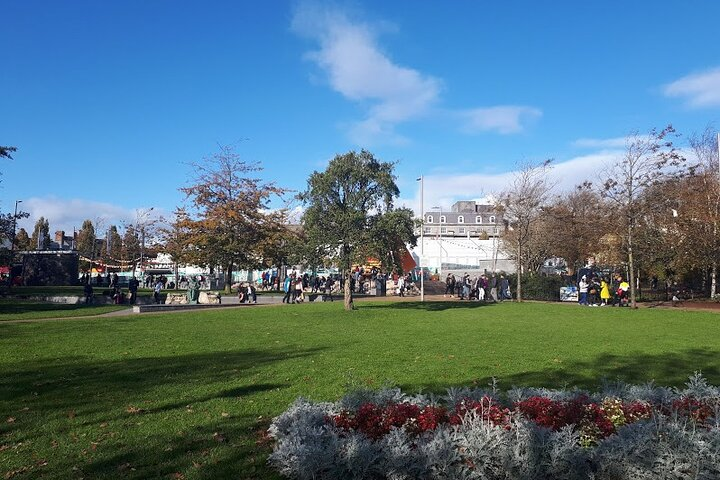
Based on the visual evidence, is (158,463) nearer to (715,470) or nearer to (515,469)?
(515,469)

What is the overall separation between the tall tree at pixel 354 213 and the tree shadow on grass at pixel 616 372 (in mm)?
11085

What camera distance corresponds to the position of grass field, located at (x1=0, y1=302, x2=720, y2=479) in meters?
5.42

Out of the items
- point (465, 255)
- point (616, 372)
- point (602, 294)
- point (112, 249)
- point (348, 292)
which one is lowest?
point (616, 372)

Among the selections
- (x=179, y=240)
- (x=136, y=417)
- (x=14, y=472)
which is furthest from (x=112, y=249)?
(x=14, y=472)

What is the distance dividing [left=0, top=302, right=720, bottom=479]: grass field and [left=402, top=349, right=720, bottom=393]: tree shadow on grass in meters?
0.03

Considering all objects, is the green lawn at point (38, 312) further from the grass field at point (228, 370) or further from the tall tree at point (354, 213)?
the tall tree at point (354, 213)

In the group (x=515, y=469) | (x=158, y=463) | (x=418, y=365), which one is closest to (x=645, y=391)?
(x=515, y=469)

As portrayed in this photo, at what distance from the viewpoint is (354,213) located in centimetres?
2150

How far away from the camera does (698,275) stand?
35844mm

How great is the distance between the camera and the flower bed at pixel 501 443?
4.33 m

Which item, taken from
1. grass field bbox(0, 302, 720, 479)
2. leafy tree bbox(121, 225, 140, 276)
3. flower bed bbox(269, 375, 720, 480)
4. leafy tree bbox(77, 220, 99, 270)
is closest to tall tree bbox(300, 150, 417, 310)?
grass field bbox(0, 302, 720, 479)

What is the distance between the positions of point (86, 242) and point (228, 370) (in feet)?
282

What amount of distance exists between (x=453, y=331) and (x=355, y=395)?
10417mm

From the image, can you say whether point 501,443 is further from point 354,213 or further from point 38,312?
point 38,312
